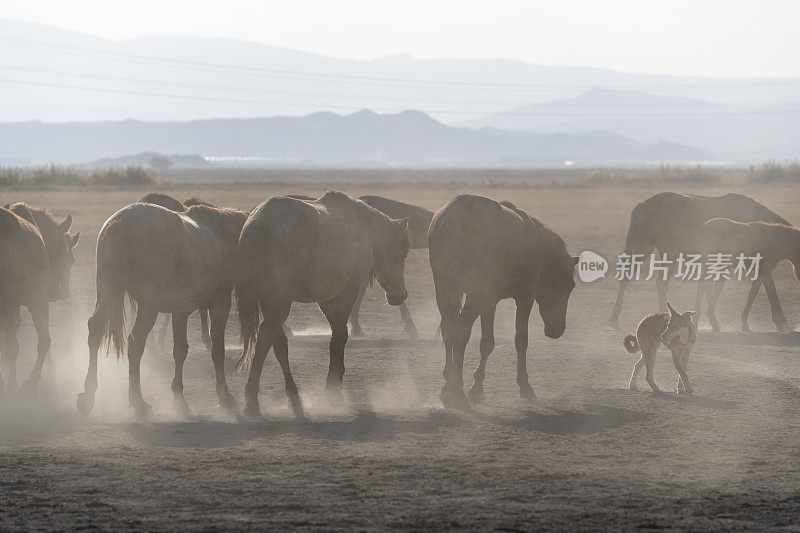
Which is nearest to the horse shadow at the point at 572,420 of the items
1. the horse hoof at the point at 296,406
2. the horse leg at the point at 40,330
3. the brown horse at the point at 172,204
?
the horse hoof at the point at 296,406

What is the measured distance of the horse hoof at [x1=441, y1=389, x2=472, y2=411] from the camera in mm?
10438

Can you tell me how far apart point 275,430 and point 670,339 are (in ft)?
15.8

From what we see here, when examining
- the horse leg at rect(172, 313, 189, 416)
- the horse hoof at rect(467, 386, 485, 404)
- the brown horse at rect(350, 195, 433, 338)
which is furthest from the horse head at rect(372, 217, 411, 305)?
the brown horse at rect(350, 195, 433, 338)

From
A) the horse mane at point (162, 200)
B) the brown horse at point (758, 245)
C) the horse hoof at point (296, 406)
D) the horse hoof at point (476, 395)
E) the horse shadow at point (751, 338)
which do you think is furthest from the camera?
the brown horse at point (758, 245)

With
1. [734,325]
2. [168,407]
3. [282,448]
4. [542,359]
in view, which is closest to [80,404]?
[168,407]

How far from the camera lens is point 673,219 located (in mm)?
18047

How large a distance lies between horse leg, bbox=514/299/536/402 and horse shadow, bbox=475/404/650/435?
0.64 metres

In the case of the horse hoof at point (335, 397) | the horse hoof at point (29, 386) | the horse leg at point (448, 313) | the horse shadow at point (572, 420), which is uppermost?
the horse leg at point (448, 313)

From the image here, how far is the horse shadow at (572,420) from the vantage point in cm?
951

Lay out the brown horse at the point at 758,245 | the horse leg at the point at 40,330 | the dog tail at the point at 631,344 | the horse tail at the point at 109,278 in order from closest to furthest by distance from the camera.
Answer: the horse tail at the point at 109,278 → the horse leg at the point at 40,330 → the dog tail at the point at 631,344 → the brown horse at the point at 758,245

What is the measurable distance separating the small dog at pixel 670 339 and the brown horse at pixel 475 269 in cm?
153

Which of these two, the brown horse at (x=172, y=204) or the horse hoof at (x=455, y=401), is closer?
the horse hoof at (x=455, y=401)

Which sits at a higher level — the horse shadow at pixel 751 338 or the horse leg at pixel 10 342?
the horse leg at pixel 10 342

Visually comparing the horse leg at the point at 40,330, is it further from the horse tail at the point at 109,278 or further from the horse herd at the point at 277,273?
the horse tail at the point at 109,278
